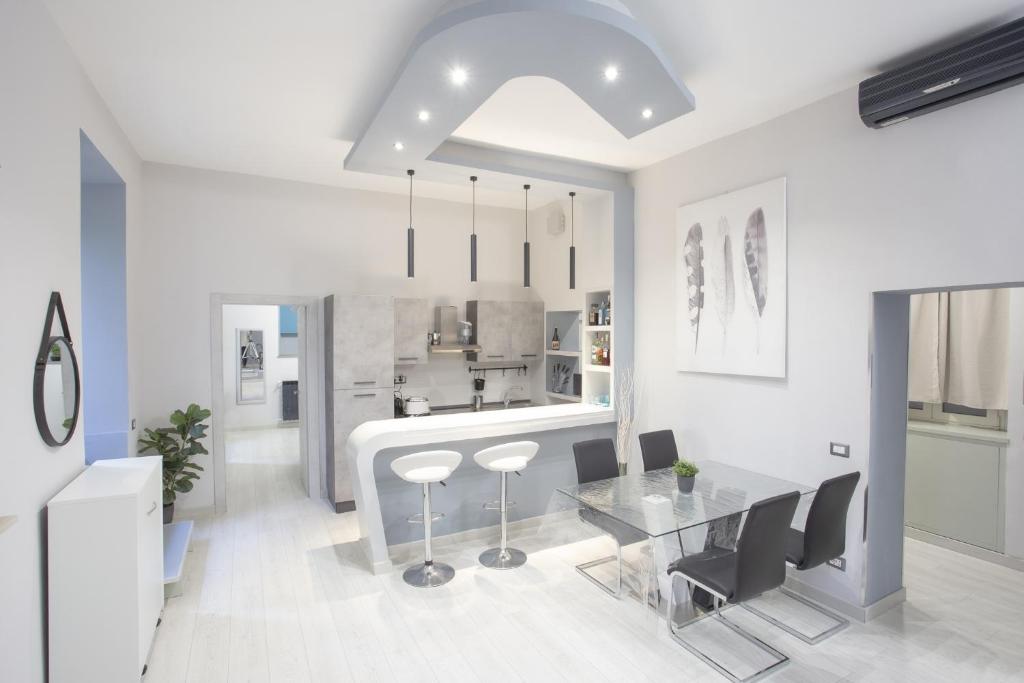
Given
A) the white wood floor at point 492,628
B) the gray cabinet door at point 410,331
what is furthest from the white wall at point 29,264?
the gray cabinet door at point 410,331

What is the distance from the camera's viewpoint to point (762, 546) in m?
2.53

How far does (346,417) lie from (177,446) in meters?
1.36

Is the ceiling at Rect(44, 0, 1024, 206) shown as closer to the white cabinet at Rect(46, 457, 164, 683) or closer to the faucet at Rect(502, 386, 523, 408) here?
the white cabinet at Rect(46, 457, 164, 683)

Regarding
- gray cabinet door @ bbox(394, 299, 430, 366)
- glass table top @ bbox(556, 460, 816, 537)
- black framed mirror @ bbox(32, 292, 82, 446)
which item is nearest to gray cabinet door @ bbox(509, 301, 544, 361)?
gray cabinet door @ bbox(394, 299, 430, 366)

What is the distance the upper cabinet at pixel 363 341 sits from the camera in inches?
196

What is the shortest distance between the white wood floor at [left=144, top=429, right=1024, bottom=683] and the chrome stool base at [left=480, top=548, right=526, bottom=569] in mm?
73

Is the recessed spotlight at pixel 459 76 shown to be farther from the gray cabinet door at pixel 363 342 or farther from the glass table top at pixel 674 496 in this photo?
the gray cabinet door at pixel 363 342

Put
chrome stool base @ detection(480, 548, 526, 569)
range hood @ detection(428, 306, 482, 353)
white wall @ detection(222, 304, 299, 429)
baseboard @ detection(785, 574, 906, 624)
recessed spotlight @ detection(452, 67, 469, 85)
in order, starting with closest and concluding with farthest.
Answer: recessed spotlight @ detection(452, 67, 469, 85)
baseboard @ detection(785, 574, 906, 624)
chrome stool base @ detection(480, 548, 526, 569)
range hood @ detection(428, 306, 482, 353)
white wall @ detection(222, 304, 299, 429)

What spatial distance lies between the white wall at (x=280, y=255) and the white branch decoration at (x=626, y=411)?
53.6 inches

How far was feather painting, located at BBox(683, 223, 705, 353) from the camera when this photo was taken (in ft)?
13.6

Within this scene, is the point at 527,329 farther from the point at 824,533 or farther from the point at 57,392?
the point at 57,392

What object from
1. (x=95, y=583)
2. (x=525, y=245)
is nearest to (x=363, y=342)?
(x=525, y=245)

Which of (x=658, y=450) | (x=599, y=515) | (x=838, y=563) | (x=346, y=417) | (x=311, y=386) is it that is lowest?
(x=838, y=563)

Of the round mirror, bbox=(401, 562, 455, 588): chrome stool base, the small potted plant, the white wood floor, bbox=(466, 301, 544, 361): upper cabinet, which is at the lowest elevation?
the white wood floor
